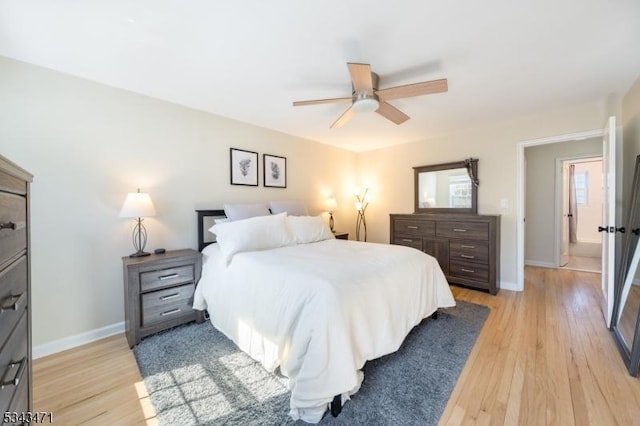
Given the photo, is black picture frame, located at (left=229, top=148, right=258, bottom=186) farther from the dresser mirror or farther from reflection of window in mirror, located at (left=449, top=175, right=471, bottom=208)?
the dresser mirror

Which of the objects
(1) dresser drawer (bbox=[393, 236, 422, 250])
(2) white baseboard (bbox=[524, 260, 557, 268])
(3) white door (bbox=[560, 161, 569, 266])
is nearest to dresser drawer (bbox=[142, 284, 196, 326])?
(1) dresser drawer (bbox=[393, 236, 422, 250])

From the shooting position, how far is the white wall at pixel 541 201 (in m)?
4.56

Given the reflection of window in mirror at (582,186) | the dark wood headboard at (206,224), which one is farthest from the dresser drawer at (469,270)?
the reflection of window in mirror at (582,186)

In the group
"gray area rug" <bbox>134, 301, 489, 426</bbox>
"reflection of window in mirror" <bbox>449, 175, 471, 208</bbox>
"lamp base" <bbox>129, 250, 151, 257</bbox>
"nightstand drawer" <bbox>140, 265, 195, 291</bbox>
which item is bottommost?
"gray area rug" <bbox>134, 301, 489, 426</bbox>

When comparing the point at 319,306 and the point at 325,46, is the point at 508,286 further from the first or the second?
the point at 325,46

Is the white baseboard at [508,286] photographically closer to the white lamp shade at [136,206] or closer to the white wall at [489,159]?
the white wall at [489,159]

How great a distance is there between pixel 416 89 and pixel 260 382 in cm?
242

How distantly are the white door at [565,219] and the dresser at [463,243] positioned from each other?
2.36 metres

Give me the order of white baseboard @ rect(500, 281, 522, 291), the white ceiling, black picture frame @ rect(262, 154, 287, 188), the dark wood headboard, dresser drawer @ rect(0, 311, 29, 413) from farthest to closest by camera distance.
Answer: black picture frame @ rect(262, 154, 287, 188)
white baseboard @ rect(500, 281, 522, 291)
the dark wood headboard
the white ceiling
dresser drawer @ rect(0, 311, 29, 413)

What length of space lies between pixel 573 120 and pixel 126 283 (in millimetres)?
5093

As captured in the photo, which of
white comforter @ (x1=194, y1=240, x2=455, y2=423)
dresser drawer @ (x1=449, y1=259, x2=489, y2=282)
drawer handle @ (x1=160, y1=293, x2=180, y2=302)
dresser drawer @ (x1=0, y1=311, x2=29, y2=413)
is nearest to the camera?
dresser drawer @ (x1=0, y1=311, x2=29, y2=413)

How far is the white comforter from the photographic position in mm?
1385

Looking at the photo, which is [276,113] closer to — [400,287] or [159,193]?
[159,193]

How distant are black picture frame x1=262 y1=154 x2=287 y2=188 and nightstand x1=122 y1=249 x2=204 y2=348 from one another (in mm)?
1522
